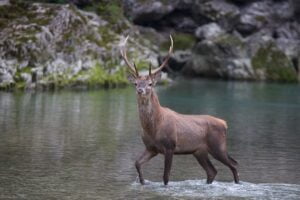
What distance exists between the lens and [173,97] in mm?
39656

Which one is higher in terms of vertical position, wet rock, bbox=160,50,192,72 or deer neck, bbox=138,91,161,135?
deer neck, bbox=138,91,161,135

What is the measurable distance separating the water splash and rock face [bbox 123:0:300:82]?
4323 centimetres

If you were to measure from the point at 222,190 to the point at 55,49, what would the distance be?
29837 mm

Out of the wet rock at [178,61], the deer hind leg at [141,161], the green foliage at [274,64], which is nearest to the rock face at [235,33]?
the green foliage at [274,64]

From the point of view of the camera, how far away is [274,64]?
60.7m

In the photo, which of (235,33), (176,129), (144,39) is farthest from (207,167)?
(235,33)

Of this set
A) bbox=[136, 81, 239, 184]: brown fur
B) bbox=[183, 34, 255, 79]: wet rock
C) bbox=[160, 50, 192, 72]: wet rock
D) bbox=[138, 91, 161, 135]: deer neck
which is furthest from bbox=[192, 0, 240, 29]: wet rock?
bbox=[138, 91, 161, 135]: deer neck

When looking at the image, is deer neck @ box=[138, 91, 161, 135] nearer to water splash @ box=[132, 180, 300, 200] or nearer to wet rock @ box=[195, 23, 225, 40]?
water splash @ box=[132, 180, 300, 200]

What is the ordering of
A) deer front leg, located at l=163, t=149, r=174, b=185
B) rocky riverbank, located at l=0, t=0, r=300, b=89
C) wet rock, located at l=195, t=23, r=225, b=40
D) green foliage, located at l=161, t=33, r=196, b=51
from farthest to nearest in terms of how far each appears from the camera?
1. green foliage, located at l=161, t=33, r=196, b=51
2. wet rock, located at l=195, t=23, r=225, b=40
3. rocky riverbank, located at l=0, t=0, r=300, b=89
4. deer front leg, located at l=163, t=149, r=174, b=185

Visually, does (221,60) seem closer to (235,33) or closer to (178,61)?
(178,61)

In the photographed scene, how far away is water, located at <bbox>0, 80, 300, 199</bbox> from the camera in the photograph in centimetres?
1587

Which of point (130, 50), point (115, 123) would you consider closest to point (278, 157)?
point (115, 123)

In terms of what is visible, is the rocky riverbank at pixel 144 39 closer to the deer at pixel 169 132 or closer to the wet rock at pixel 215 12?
the wet rock at pixel 215 12

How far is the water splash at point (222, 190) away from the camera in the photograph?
50.7 ft
